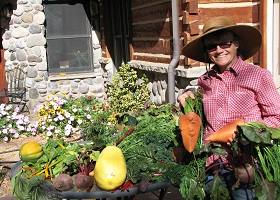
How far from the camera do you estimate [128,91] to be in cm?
818

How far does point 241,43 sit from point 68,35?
792 centimetres

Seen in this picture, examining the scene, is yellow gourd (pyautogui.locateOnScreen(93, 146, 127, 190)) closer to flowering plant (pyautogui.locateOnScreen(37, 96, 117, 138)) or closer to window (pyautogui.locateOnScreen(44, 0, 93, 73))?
flowering plant (pyautogui.locateOnScreen(37, 96, 117, 138))

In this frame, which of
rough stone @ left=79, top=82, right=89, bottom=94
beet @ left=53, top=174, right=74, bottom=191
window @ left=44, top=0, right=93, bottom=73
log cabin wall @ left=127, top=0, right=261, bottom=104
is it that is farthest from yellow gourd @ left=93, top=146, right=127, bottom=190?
window @ left=44, top=0, right=93, bottom=73

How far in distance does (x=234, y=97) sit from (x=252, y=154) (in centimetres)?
53

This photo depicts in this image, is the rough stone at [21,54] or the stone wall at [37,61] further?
the rough stone at [21,54]

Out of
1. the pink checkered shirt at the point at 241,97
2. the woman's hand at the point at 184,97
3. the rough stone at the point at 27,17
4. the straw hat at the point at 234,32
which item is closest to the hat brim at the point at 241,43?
the straw hat at the point at 234,32

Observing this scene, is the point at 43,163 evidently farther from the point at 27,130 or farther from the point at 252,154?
the point at 27,130

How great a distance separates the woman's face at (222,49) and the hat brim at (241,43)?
0.05 m

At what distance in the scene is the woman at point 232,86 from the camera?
2.28 metres

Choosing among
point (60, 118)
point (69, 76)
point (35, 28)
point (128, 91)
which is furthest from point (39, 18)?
point (60, 118)

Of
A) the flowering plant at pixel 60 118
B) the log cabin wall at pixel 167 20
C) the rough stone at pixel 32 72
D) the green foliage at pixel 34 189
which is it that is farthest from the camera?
the rough stone at pixel 32 72

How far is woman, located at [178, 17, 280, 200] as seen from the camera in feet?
7.47

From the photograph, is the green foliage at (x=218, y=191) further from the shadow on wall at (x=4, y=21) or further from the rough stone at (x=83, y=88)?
the shadow on wall at (x=4, y=21)

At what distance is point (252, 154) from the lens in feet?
6.28
